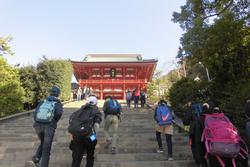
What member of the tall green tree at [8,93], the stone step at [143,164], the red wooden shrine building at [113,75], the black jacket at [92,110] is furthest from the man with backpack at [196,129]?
the red wooden shrine building at [113,75]

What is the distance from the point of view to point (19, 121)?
51.4 ft

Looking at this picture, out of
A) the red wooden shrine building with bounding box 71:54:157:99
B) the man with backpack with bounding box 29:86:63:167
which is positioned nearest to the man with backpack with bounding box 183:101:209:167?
the man with backpack with bounding box 29:86:63:167

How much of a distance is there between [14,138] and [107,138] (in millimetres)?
3181

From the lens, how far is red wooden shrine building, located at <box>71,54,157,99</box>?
1688 inches

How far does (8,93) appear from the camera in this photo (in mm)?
21516

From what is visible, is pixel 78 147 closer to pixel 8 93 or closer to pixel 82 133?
pixel 82 133

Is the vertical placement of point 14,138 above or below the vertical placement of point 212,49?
below

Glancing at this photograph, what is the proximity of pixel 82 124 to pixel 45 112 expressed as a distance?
0.99 meters

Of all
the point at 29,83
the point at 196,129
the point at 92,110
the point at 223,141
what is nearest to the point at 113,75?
the point at 29,83

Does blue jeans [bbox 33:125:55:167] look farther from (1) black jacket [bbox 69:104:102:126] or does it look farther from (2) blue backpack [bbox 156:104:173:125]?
(2) blue backpack [bbox 156:104:173:125]

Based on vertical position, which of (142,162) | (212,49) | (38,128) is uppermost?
(212,49)

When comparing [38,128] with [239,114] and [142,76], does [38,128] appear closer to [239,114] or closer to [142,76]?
[239,114]

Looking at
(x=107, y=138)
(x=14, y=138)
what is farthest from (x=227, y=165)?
(x=14, y=138)

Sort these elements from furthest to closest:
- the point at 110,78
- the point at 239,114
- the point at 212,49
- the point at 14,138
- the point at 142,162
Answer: the point at 110,78 < the point at 212,49 < the point at 14,138 < the point at 239,114 < the point at 142,162
